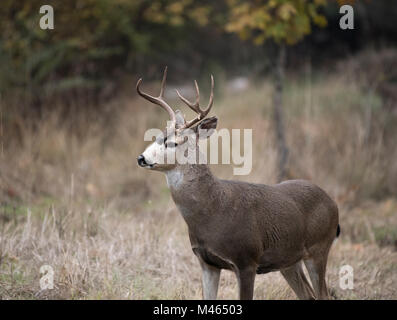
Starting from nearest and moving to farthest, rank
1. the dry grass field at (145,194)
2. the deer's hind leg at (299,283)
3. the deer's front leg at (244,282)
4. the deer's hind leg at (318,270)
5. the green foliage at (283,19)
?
→ 1. the deer's front leg at (244,282)
2. the deer's hind leg at (318,270)
3. the deer's hind leg at (299,283)
4. the dry grass field at (145,194)
5. the green foliage at (283,19)

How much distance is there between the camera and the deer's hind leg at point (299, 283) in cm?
493

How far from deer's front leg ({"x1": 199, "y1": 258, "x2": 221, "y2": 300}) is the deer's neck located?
432 mm

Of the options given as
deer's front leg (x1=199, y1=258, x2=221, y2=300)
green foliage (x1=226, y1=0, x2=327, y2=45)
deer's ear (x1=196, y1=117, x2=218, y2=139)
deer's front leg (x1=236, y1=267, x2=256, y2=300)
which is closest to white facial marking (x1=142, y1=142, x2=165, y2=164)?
deer's ear (x1=196, y1=117, x2=218, y2=139)

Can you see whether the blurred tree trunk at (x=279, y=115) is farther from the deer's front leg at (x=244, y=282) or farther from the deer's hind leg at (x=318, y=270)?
the deer's front leg at (x=244, y=282)

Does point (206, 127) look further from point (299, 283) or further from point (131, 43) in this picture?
point (131, 43)

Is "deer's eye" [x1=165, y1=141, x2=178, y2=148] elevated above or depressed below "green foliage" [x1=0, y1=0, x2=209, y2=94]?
below

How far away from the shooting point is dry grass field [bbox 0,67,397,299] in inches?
206

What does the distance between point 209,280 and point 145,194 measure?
15.1ft

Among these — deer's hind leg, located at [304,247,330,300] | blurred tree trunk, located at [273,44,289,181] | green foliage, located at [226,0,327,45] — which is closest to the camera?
deer's hind leg, located at [304,247,330,300]

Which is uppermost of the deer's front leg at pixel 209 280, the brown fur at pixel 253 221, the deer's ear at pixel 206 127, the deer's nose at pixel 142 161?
the deer's ear at pixel 206 127

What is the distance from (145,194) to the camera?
880 centimetres

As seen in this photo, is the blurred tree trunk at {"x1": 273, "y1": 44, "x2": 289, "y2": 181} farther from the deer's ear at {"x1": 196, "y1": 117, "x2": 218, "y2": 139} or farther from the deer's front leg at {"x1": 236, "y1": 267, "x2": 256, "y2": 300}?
the deer's front leg at {"x1": 236, "y1": 267, "x2": 256, "y2": 300}

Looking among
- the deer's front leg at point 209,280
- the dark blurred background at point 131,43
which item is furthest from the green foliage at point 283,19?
the deer's front leg at point 209,280

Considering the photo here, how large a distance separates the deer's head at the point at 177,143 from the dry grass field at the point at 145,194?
4.59 ft
